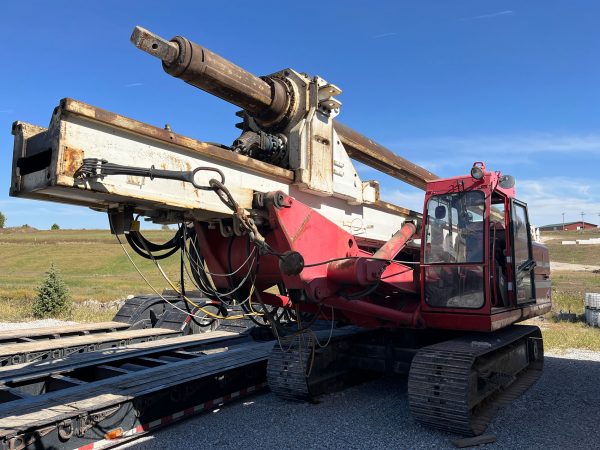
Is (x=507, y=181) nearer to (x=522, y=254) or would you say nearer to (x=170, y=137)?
(x=522, y=254)

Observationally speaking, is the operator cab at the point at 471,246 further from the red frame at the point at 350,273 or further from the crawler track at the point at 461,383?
the crawler track at the point at 461,383

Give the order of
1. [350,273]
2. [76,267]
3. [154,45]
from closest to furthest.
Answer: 1. [154,45]
2. [350,273]
3. [76,267]

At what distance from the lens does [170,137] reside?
3957mm

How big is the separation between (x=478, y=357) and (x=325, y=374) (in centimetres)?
200

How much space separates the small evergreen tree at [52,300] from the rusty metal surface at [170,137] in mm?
13556

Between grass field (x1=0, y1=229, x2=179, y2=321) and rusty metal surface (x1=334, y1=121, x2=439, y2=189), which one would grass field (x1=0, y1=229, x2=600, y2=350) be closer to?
grass field (x1=0, y1=229, x2=179, y2=321)

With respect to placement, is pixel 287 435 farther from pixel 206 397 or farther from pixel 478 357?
pixel 478 357

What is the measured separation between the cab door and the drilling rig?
1.5 inches

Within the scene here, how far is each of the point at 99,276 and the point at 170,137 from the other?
33884 mm

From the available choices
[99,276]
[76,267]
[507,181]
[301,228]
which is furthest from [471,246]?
[76,267]

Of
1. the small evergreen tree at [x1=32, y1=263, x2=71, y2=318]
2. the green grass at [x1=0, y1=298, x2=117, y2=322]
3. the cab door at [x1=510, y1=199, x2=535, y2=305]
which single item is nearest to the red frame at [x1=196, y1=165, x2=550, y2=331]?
the cab door at [x1=510, y1=199, x2=535, y2=305]

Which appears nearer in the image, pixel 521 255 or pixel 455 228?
pixel 455 228

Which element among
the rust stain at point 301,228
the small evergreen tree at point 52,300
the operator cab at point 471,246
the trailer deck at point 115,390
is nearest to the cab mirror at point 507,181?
the operator cab at point 471,246

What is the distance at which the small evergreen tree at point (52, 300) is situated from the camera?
1573 centimetres
